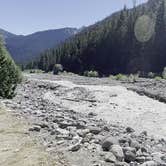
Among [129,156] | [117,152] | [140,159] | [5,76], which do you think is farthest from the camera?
[5,76]

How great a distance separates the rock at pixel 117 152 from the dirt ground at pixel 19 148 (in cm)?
135

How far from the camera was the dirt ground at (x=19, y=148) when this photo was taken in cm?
975

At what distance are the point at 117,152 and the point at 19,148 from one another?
2.64 metres

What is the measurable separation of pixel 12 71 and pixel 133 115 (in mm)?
7824

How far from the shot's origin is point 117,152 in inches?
385

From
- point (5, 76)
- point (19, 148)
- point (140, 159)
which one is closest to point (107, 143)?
point (140, 159)

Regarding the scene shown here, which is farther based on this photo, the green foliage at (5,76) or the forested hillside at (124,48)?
the forested hillside at (124,48)

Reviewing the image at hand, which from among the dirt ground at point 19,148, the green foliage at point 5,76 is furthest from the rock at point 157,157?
the green foliage at point 5,76

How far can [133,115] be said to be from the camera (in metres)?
27.4

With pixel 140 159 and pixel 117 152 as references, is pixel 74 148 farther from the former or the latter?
pixel 140 159

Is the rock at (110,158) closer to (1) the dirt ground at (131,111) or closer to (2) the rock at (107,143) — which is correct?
(2) the rock at (107,143)

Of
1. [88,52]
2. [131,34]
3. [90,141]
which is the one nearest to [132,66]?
[131,34]

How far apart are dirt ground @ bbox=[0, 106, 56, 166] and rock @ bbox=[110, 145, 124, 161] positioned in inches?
53.2

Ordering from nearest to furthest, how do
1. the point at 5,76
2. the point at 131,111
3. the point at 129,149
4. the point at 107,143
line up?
1. the point at 129,149
2. the point at 107,143
3. the point at 5,76
4. the point at 131,111
